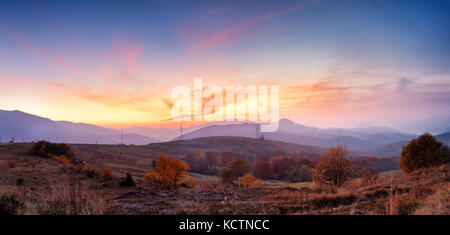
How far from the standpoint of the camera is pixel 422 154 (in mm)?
39719

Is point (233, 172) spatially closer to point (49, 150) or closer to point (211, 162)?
point (49, 150)

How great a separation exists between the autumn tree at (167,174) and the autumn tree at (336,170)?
32255mm

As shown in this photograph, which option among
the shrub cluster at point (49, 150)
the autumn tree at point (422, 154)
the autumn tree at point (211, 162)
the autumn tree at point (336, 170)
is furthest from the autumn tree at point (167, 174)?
the autumn tree at point (211, 162)

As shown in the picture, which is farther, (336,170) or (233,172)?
(233,172)

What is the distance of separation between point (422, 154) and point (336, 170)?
110 feet

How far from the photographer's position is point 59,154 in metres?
54.4

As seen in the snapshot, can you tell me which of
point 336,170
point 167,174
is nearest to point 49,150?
point 167,174

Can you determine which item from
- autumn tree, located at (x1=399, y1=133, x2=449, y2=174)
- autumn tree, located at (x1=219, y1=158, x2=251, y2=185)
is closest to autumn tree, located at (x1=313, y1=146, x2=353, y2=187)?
autumn tree, located at (x1=399, y1=133, x2=449, y2=174)

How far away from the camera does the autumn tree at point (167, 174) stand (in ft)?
147

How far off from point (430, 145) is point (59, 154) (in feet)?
263

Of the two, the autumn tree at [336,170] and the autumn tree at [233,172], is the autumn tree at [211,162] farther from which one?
the autumn tree at [336,170]
